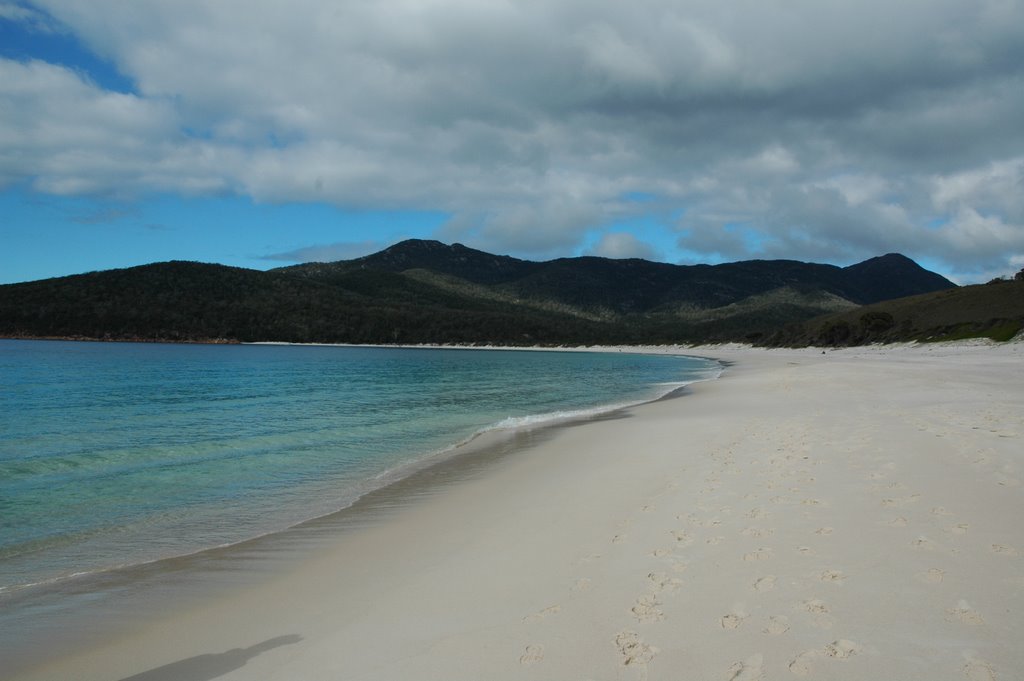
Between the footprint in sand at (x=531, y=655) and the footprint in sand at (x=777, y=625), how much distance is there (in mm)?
1541

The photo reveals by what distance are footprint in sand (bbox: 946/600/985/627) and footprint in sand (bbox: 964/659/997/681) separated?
54cm

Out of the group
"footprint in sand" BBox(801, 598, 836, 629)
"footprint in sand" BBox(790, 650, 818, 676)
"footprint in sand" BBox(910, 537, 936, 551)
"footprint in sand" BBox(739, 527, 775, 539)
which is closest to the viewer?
"footprint in sand" BBox(790, 650, 818, 676)

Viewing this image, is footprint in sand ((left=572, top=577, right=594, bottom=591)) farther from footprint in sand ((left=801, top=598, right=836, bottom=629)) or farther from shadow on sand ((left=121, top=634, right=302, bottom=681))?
shadow on sand ((left=121, top=634, right=302, bottom=681))

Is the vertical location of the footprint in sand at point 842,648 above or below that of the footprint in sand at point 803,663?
above

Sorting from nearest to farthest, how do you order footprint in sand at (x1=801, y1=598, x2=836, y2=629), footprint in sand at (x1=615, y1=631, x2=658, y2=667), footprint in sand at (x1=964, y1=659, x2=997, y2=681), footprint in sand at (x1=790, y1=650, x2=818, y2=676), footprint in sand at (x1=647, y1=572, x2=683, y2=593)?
footprint in sand at (x1=964, y1=659, x2=997, y2=681) → footprint in sand at (x1=790, y1=650, x2=818, y2=676) → footprint in sand at (x1=615, y1=631, x2=658, y2=667) → footprint in sand at (x1=801, y1=598, x2=836, y2=629) → footprint in sand at (x1=647, y1=572, x2=683, y2=593)

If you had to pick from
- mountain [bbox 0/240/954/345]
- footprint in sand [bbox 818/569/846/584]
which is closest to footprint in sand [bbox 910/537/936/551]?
footprint in sand [bbox 818/569/846/584]

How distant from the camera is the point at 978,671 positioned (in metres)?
3.39

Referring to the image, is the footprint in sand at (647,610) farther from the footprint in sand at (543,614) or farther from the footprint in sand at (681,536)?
the footprint in sand at (681,536)

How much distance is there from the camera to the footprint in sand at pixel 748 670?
3.57 metres

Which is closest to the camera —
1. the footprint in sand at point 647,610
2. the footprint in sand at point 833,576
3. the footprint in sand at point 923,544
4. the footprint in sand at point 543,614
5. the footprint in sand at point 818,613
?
the footprint in sand at point 818,613

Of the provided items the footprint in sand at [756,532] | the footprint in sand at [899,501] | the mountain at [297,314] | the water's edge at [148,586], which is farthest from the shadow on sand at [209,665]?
the mountain at [297,314]

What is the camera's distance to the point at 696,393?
26906mm

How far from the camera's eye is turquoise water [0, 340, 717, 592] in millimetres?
8211

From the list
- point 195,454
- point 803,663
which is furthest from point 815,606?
point 195,454
